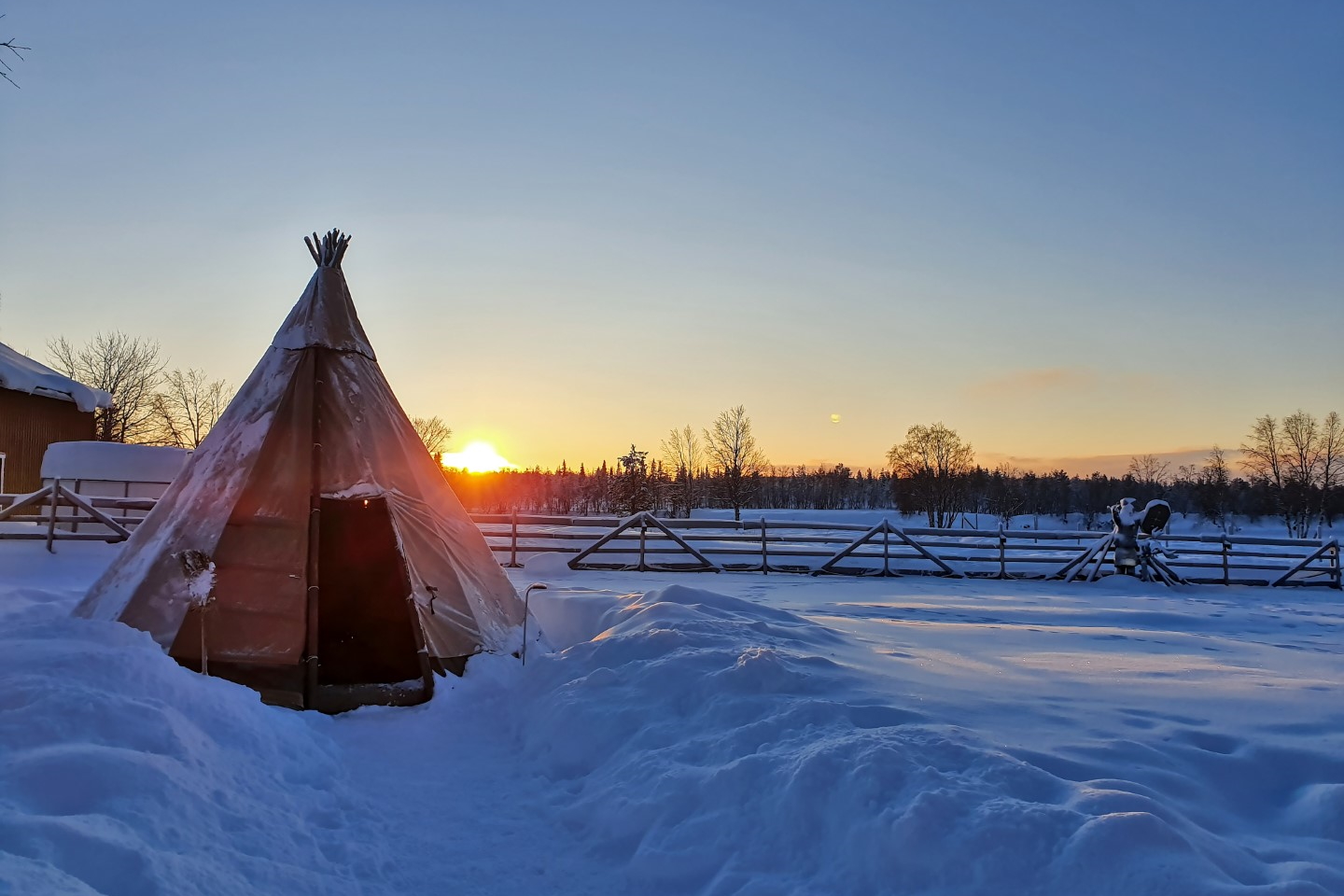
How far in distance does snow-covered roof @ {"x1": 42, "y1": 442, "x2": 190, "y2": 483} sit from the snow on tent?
12439 mm

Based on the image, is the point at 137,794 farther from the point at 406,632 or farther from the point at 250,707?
the point at 406,632

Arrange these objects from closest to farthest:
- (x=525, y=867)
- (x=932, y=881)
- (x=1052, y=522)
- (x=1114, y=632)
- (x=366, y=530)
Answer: (x=932, y=881), (x=525, y=867), (x=366, y=530), (x=1114, y=632), (x=1052, y=522)

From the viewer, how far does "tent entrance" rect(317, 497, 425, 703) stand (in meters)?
7.09

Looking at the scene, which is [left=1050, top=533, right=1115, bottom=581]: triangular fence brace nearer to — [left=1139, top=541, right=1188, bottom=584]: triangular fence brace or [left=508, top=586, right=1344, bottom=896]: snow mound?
[left=1139, top=541, right=1188, bottom=584]: triangular fence brace

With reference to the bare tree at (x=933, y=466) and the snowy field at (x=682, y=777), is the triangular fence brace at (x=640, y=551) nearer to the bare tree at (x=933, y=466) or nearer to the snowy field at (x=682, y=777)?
the snowy field at (x=682, y=777)

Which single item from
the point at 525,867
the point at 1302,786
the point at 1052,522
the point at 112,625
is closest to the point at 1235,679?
the point at 1302,786

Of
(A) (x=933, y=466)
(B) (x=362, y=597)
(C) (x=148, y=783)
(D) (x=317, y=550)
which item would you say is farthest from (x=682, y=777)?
(A) (x=933, y=466)

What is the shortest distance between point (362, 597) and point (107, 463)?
541 inches

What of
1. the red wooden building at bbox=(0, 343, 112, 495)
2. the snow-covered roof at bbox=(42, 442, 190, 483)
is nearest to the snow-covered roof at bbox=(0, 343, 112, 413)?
the red wooden building at bbox=(0, 343, 112, 495)

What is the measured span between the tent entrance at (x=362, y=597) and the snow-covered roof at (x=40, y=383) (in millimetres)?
18557

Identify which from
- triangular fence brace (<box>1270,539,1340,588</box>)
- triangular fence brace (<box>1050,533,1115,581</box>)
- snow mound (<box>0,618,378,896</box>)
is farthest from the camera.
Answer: triangular fence brace (<box>1270,539,1340,588</box>)

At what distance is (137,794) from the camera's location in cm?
321

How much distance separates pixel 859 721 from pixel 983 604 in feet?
29.3

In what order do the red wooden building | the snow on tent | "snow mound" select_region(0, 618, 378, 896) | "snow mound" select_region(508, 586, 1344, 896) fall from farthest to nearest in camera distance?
the red wooden building → the snow on tent → "snow mound" select_region(508, 586, 1344, 896) → "snow mound" select_region(0, 618, 378, 896)
